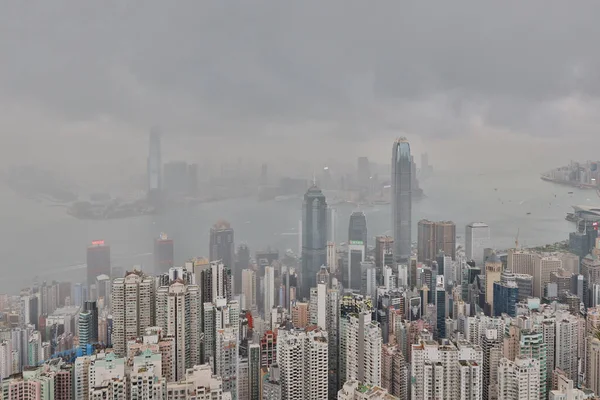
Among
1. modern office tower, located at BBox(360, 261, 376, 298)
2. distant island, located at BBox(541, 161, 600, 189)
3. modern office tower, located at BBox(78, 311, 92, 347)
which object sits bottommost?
modern office tower, located at BBox(78, 311, 92, 347)

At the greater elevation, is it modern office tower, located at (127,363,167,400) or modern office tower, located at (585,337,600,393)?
modern office tower, located at (127,363,167,400)

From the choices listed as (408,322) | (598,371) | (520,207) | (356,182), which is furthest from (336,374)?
(520,207)

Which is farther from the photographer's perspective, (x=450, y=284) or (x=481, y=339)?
(x=450, y=284)

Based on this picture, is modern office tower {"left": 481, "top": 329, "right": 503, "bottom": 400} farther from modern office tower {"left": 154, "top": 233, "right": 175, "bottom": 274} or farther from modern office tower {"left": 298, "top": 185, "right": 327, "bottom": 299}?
modern office tower {"left": 154, "top": 233, "right": 175, "bottom": 274}

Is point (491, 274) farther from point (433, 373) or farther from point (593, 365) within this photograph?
point (433, 373)

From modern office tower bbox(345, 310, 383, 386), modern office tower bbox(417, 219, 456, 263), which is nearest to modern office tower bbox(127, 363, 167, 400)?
modern office tower bbox(345, 310, 383, 386)

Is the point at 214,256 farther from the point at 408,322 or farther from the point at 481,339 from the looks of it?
the point at 481,339
